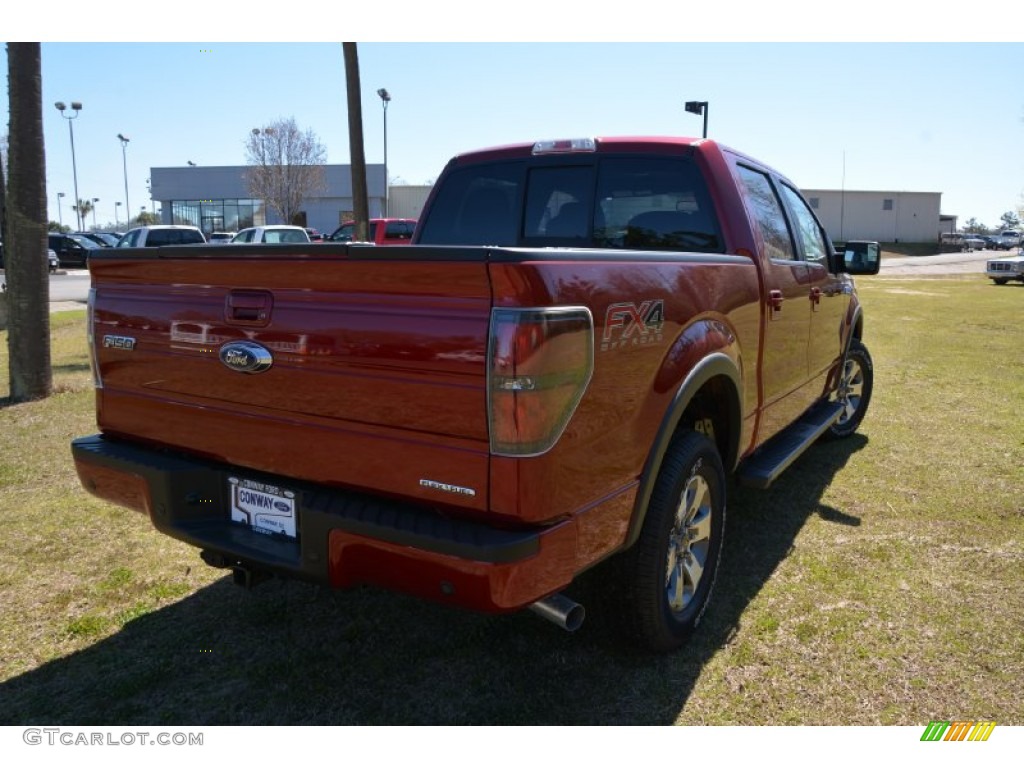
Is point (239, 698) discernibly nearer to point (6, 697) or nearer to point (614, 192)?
point (6, 697)

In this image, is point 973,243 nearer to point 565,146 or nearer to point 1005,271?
point 1005,271

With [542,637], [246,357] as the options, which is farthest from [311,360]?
[542,637]

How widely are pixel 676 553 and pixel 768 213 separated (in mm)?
2091

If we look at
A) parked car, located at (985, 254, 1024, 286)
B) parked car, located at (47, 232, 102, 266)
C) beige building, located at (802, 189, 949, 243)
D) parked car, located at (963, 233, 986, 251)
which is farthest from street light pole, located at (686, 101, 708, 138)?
parked car, located at (963, 233, 986, 251)

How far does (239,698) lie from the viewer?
9.29 feet

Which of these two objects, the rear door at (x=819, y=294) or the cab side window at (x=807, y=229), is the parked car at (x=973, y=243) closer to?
the rear door at (x=819, y=294)

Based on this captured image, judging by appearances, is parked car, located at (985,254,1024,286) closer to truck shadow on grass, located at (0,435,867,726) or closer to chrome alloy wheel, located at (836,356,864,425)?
chrome alloy wheel, located at (836,356,864,425)

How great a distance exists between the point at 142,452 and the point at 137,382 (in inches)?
10.8

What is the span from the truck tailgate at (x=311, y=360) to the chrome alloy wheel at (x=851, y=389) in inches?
192

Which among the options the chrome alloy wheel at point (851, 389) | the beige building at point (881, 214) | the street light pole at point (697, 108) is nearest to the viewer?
the chrome alloy wheel at point (851, 389)

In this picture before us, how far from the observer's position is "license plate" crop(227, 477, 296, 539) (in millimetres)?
2637

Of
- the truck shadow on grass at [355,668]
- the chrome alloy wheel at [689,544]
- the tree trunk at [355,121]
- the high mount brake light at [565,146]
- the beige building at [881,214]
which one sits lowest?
the truck shadow on grass at [355,668]

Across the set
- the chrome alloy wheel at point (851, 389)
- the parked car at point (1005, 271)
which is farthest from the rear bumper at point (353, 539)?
the parked car at point (1005, 271)

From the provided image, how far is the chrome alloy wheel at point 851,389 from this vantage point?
633cm
